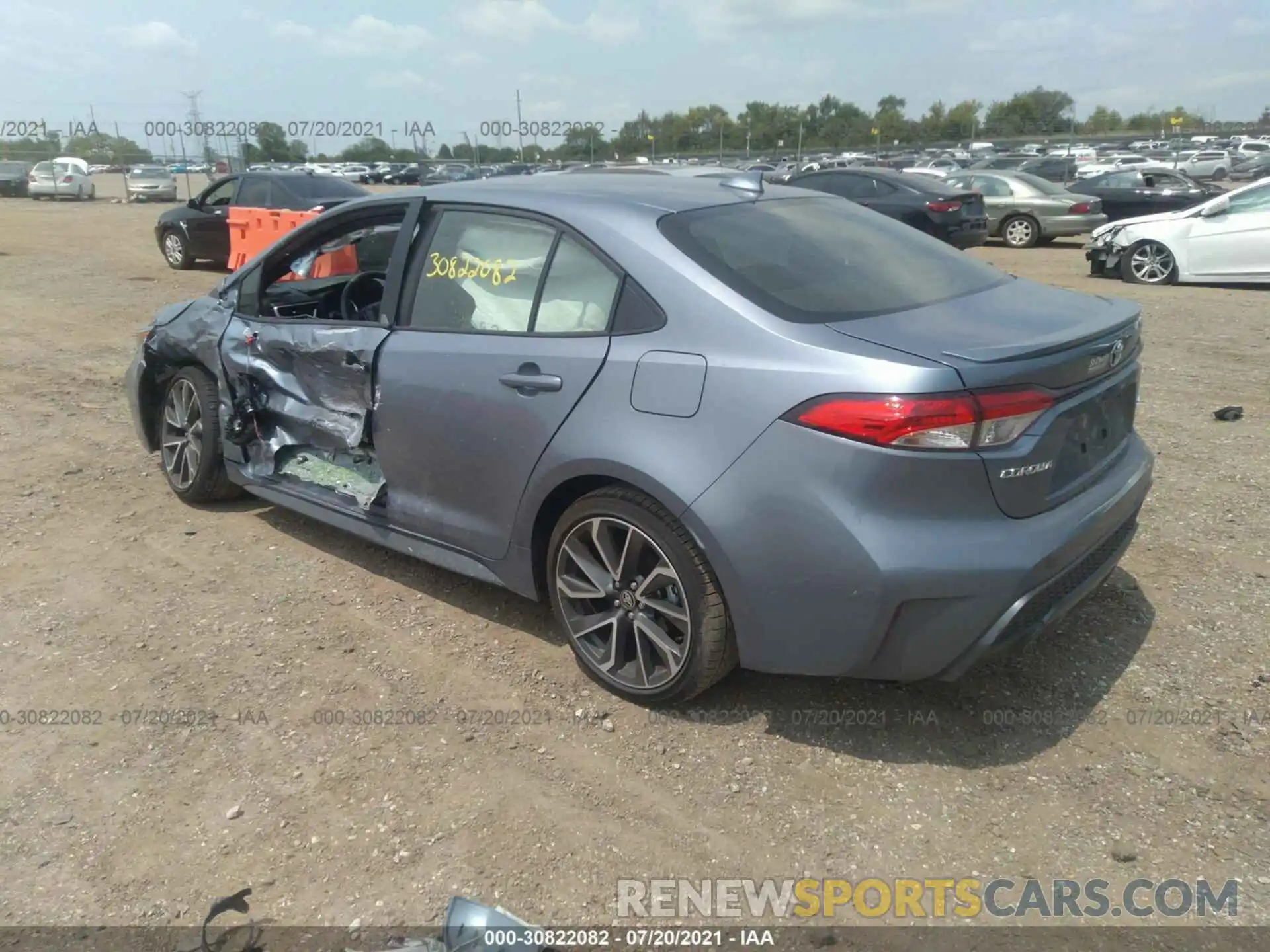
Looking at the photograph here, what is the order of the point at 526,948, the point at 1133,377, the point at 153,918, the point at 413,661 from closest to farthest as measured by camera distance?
the point at 526,948 < the point at 153,918 < the point at 1133,377 < the point at 413,661

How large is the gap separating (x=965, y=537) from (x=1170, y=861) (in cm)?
99

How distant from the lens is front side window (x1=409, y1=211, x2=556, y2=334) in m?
3.58

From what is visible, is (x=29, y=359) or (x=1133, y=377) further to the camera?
(x=29, y=359)

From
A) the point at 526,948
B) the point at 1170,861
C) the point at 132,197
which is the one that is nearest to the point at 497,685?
the point at 526,948

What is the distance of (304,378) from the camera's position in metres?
4.52

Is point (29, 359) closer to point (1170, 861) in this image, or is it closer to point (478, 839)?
point (478, 839)

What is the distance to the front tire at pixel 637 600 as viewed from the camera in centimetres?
306

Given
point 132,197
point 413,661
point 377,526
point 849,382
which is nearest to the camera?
point 849,382

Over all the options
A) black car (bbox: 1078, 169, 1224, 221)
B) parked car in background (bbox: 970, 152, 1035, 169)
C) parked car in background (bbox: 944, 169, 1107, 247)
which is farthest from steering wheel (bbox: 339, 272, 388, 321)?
parked car in background (bbox: 970, 152, 1035, 169)

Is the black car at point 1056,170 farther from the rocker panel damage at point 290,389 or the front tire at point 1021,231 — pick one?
the rocker panel damage at point 290,389

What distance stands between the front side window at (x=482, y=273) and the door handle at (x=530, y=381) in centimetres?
19

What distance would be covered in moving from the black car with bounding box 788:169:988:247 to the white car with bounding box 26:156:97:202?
107 feet

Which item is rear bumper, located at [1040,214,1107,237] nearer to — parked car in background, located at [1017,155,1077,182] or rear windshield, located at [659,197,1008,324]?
parked car in background, located at [1017,155,1077,182]

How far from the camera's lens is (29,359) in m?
8.78
